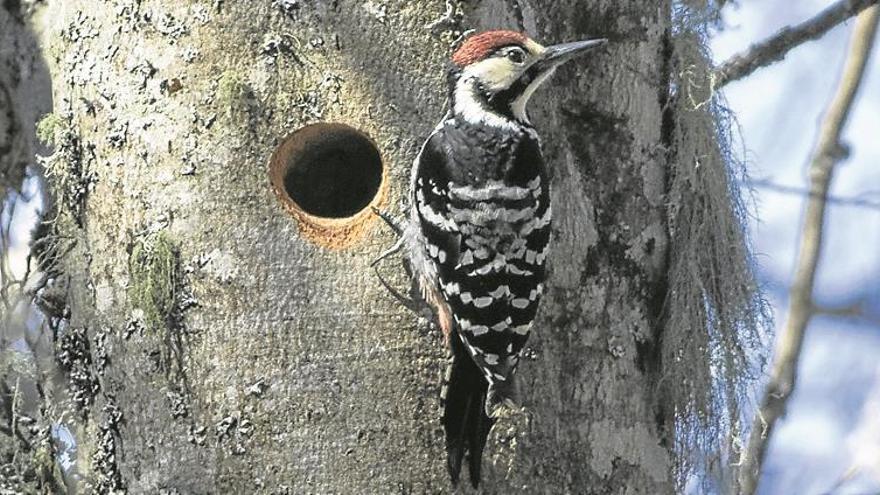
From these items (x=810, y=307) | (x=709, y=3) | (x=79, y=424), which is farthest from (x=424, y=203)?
(x=810, y=307)

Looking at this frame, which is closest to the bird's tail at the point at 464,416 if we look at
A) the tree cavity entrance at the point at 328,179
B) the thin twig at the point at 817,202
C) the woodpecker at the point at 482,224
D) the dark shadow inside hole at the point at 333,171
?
the woodpecker at the point at 482,224

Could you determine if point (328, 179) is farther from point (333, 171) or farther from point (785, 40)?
point (785, 40)

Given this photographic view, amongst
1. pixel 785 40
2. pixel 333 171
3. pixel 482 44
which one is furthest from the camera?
pixel 785 40

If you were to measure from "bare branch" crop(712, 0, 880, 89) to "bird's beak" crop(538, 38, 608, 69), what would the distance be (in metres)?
0.81

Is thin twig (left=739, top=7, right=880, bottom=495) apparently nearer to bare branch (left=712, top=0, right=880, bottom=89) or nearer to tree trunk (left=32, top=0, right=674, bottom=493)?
bare branch (left=712, top=0, right=880, bottom=89)

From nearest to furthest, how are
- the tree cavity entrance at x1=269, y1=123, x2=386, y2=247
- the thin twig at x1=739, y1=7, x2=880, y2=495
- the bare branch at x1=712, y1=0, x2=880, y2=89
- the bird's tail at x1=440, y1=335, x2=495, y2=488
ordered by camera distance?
1. the bird's tail at x1=440, y1=335, x2=495, y2=488
2. the tree cavity entrance at x1=269, y1=123, x2=386, y2=247
3. the bare branch at x1=712, y1=0, x2=880, y2=89
4. the thin twig at x1=739, y1=7, x2=880, y2=495

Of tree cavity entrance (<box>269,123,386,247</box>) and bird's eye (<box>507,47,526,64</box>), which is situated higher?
bird's eye (<box>507,47,526,64</box>)

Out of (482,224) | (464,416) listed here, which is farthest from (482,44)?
(464,416)

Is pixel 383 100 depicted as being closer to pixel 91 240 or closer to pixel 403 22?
pixel 403 22

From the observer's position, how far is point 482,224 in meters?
2.98

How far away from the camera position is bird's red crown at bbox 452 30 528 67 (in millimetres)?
2887

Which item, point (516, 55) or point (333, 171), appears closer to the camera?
point (516, 55)

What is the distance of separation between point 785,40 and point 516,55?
3.97 ft

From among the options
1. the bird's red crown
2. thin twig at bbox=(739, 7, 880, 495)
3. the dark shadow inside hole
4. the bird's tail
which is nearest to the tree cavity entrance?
the dark shadow inside hole
